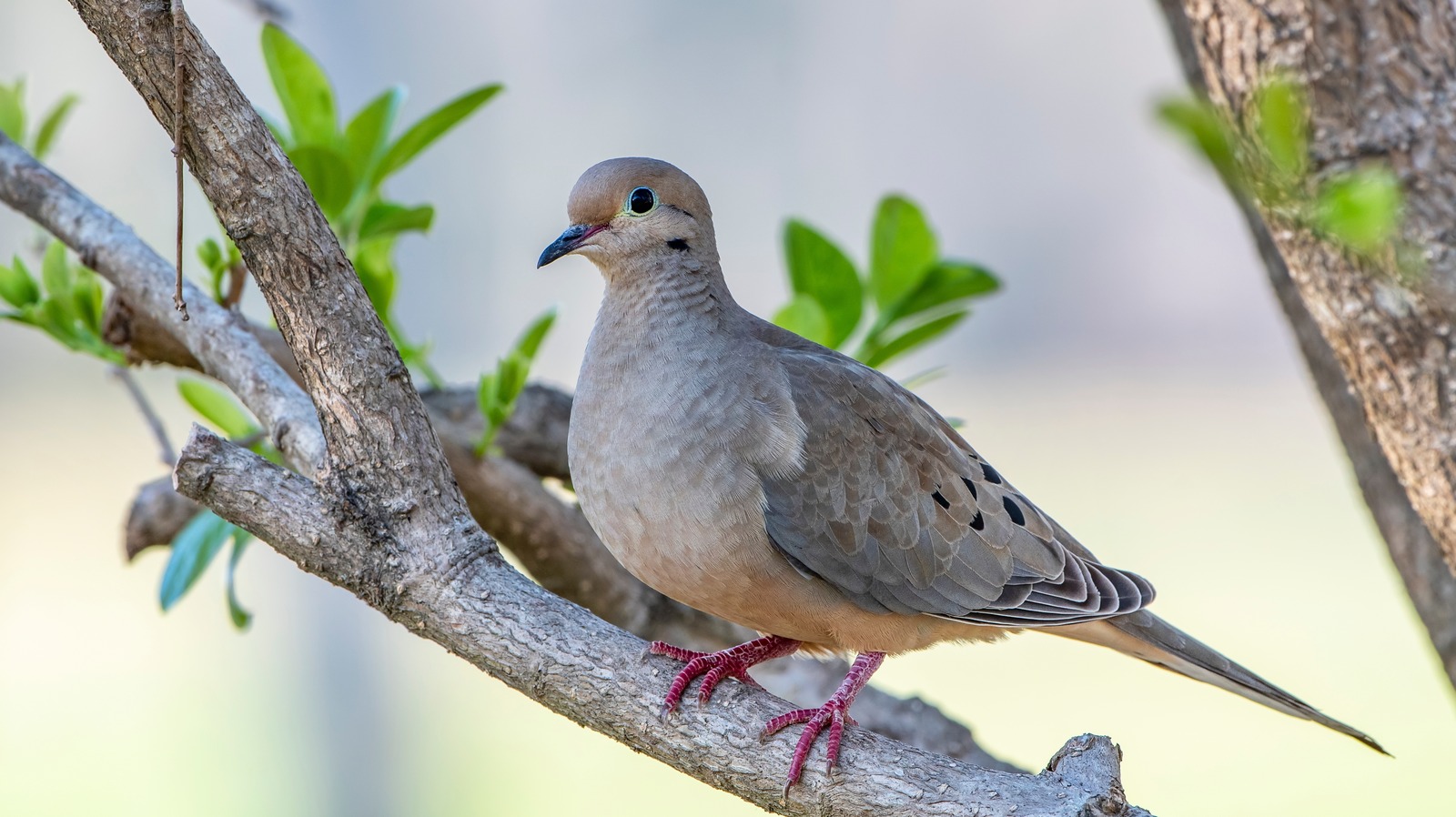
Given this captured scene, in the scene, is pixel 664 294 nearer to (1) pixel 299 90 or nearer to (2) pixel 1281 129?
(1) pixel 299 90

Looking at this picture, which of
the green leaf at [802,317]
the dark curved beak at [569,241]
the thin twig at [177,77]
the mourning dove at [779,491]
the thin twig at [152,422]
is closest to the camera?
the thin twig at [177,77]

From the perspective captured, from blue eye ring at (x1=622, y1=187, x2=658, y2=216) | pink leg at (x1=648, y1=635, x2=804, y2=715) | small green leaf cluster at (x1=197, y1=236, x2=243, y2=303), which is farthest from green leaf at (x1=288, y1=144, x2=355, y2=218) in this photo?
pink leg at (x1=648, y1=635, x2=804, y2=715)

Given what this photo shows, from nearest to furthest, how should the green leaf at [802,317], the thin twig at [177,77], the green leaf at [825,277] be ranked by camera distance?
the thin twig at [177,77], the green leaf at [802,317], the green leaf at [825,277]

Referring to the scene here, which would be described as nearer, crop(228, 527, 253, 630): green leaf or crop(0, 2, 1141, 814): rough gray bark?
crop(0, 2, 1141, 814): rough gray bark

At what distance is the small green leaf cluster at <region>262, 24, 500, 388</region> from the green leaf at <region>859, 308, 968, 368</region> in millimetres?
850

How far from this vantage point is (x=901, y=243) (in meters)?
2.27

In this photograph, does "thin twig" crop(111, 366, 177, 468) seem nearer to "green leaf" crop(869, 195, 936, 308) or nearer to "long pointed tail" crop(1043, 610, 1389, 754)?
"green leaf" crop(869, 195, 936, 308)

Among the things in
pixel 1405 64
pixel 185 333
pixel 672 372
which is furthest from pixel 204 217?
pixel 1405 64

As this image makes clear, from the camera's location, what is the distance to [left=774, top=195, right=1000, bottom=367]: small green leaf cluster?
2219 millimetres

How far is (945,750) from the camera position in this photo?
83.1 inches

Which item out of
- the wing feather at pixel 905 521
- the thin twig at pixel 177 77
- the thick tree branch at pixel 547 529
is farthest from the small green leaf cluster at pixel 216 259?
the wing feather at pixel 905 521

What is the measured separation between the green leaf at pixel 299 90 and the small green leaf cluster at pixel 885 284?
0.85 m

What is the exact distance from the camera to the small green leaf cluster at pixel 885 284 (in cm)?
222

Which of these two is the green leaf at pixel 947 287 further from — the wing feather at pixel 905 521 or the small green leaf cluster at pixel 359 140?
the small green leaf cluster at pixel 359 140
